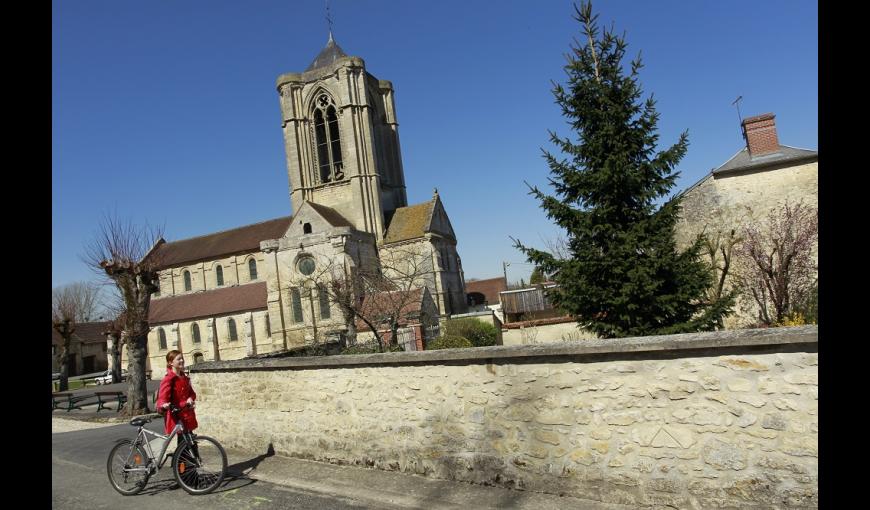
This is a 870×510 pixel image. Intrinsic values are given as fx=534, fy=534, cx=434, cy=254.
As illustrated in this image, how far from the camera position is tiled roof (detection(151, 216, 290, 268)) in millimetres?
43625

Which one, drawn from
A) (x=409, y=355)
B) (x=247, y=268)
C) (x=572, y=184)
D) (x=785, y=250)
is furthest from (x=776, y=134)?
(x=247, y=268)

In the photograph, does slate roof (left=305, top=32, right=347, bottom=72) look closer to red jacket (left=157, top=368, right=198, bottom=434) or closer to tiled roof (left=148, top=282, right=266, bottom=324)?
tiled roof (left=148, top=282, right=266, bottom=324)

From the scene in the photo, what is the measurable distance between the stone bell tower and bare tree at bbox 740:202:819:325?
25.9 meters

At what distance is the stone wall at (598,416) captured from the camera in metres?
4.77

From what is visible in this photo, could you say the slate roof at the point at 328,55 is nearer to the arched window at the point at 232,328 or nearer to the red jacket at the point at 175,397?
the arched window at the point at 232,328

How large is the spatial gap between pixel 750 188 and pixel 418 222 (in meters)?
23.5

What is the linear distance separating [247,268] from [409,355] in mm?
39526

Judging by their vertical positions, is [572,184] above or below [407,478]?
above

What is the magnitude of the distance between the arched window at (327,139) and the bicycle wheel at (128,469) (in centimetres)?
3426

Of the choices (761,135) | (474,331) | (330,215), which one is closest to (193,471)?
(474,331)

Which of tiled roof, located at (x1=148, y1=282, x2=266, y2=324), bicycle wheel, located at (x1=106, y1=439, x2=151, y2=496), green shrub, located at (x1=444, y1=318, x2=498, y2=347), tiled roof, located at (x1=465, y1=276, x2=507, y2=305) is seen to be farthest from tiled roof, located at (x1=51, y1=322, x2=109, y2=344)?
bicycle wheel, located at (x1=106, y1=439, x2=151, y2=496)

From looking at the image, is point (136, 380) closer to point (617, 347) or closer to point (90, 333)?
point (617, 347)

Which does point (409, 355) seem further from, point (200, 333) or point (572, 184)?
point (200, 333)
